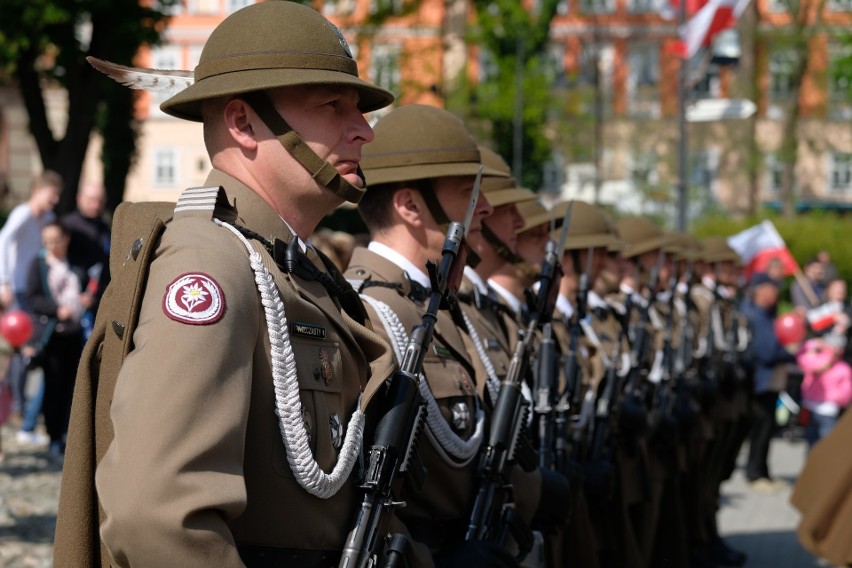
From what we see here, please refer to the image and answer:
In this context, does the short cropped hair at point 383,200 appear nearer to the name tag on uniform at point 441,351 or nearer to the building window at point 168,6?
the name tag on uniform at point 441,351

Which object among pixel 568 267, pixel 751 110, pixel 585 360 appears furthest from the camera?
pixel 751 110

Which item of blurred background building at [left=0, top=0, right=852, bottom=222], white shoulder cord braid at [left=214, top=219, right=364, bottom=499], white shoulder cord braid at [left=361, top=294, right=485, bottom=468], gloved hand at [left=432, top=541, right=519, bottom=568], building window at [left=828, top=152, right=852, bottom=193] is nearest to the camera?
white shoulder cord braid at [left=214, top=219, right=364, bottom=499]

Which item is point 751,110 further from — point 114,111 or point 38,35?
point 114,111

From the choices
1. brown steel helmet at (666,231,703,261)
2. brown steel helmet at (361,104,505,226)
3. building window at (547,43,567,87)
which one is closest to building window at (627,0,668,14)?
building window at (547,43,567,87)

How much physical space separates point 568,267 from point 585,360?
0.78 m

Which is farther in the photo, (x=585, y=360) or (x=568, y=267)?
(x=568, y=267)

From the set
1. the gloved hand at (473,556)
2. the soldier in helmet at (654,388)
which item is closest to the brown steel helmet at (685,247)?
the soldier in helmet at (654,388)

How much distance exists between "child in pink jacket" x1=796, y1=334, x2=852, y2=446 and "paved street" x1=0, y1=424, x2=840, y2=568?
0.70 metres

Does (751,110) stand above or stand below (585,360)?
above

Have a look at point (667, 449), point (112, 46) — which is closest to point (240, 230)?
point (667, 449)

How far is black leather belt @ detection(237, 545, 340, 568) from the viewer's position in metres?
2.58

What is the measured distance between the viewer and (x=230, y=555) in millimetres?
2346

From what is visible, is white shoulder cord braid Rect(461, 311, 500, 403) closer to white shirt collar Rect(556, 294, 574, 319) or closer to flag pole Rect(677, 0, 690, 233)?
white shirt collar Rect(556, 294, 574, 319)

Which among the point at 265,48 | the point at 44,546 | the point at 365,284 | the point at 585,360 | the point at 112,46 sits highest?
the point at 112,46
